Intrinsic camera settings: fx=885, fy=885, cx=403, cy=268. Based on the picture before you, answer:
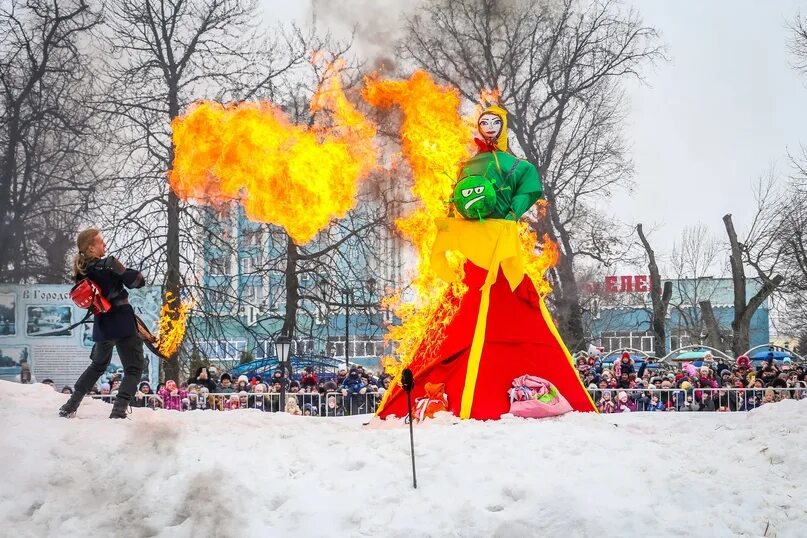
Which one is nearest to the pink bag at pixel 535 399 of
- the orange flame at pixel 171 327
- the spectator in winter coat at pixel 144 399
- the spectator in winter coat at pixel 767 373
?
the orange flame at pixel 171 327

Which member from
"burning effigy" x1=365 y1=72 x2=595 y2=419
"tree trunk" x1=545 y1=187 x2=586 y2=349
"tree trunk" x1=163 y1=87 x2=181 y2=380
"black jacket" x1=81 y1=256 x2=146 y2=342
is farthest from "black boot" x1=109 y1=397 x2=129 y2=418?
"tree trunk" x1=545 y1=187 x2=586 y2=349

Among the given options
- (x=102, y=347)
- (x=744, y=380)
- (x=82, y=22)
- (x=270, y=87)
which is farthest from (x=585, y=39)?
(x=102, y=347)

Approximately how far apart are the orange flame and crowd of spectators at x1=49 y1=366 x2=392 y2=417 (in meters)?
0.78

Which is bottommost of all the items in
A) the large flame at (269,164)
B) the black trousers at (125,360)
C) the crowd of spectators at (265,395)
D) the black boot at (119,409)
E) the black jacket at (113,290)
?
the crowd of spectators at (265,395)

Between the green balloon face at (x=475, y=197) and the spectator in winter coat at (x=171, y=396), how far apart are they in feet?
23.8

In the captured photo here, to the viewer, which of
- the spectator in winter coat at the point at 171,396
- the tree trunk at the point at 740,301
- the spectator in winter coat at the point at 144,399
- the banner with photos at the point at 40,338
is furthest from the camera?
the tree trunk at the point at 740,301

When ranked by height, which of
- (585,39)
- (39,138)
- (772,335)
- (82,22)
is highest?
(585,39)

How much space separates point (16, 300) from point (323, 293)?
7.56 metres

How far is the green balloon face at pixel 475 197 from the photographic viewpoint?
926 cm

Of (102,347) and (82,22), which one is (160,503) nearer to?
(102,347)

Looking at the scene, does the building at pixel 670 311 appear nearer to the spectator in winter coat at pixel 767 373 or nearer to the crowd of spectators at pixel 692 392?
the spectator in winter coat at pixel 767 373

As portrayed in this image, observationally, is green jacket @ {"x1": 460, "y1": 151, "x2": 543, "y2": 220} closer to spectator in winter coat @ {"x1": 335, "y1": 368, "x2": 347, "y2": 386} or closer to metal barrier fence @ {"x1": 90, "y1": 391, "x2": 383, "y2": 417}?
metal barrier fence @ {"x1": 90, "y1": 391, "x2": 383, "y2": 417}

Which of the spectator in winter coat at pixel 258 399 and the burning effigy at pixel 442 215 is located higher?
the burning effigy at pixel 442 215

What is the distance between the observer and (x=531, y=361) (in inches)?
361
